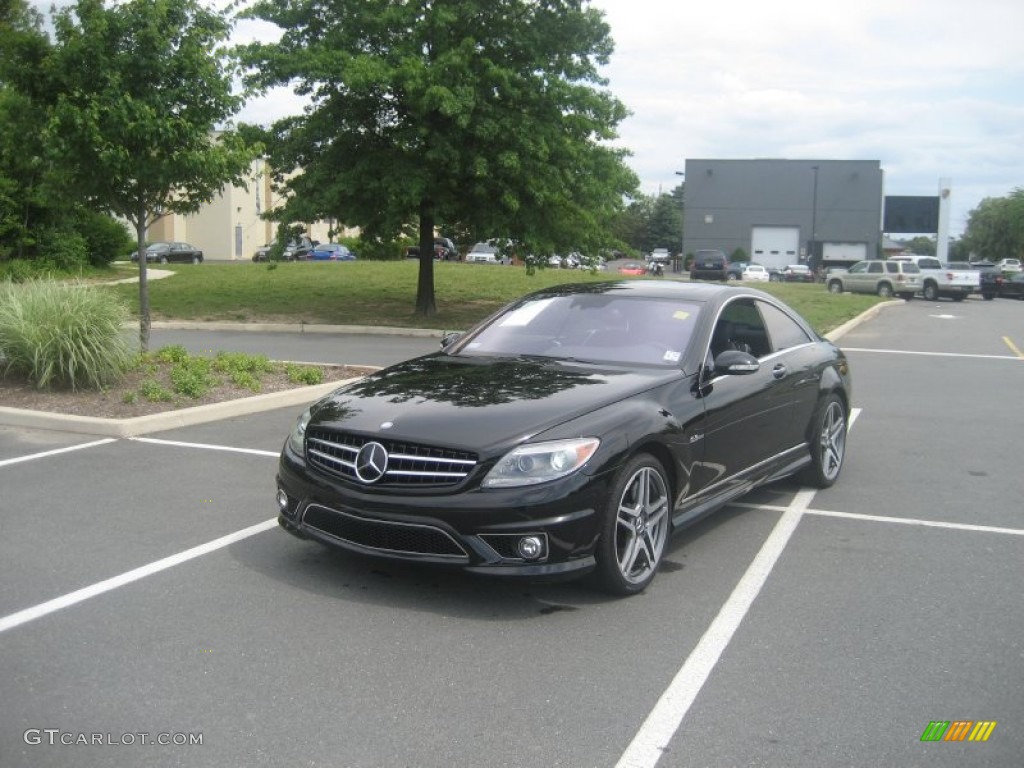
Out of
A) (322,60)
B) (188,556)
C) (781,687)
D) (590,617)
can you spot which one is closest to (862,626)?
(781,687)

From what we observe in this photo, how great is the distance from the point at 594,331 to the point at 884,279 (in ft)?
123

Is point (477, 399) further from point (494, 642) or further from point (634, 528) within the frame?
point (494, 642)

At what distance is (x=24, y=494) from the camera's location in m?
6.82

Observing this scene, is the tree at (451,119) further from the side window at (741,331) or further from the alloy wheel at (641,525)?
the alloy wheel at (641,525)

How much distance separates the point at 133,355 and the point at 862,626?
8.06 meters

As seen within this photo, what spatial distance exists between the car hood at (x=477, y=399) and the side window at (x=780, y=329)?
5.13ft

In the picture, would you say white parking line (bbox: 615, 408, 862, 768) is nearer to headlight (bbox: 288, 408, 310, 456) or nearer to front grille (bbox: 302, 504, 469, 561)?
front grille (bbox: 302, 504, 469, 561)

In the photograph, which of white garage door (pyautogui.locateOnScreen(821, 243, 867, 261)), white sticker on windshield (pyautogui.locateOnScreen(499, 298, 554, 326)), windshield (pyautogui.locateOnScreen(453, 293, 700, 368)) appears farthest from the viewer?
white garage door (pyautogui.locateOnScreen(821, 243, 867, 261))

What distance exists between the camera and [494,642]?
4426 millimetres

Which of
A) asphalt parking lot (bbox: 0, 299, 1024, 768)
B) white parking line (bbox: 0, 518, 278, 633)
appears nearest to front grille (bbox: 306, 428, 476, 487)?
asphalt parking lot (bbox: 0, 299, 1024, 768)

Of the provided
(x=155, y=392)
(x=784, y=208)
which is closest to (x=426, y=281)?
(x=155, y=392)

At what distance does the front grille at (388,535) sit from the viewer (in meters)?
4.63

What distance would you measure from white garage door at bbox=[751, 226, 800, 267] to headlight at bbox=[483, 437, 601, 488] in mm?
85309

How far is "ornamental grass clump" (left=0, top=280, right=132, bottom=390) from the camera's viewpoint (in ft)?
32.3
